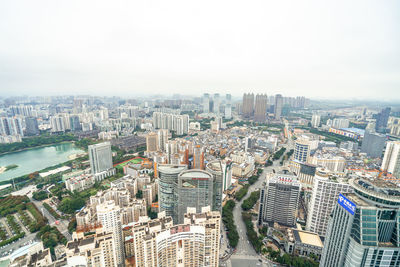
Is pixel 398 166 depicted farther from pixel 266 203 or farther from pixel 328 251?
pixel 328 251

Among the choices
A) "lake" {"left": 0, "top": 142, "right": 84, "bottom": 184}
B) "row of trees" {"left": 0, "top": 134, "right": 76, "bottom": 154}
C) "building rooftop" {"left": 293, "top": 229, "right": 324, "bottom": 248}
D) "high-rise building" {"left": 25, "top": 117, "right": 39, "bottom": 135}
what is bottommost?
"lake" {"left": 0, "top": 142, "right": 84, "bottom": 184}

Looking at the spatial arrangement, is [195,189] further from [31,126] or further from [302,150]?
[31,126]

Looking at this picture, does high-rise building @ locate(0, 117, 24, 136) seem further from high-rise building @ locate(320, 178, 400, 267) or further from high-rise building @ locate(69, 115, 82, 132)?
high-rise building @ locate(320, 178, 400, 267)

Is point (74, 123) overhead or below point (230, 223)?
overhead

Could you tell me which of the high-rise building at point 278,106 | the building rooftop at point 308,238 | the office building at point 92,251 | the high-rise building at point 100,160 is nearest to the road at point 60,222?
the high-rise building at point 100,160

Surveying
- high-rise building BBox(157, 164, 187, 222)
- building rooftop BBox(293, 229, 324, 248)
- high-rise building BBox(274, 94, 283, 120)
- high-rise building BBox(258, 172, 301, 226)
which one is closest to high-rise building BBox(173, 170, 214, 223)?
high-rise building BBox(157, 164, 187, 222)

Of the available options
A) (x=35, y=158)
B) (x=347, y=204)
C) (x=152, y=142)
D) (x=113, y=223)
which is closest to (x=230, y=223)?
(x=113, y=223)

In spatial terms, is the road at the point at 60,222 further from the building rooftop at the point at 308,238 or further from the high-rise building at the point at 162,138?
the high-rise building at the point at 162,138
